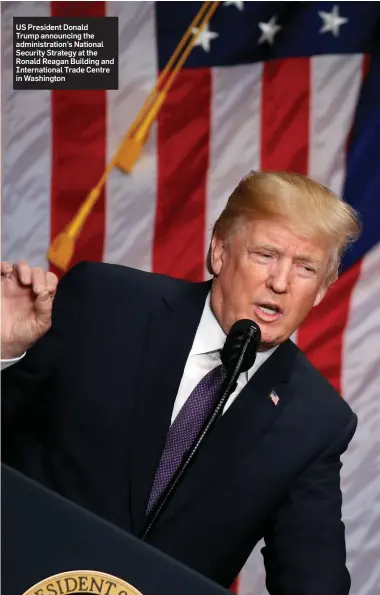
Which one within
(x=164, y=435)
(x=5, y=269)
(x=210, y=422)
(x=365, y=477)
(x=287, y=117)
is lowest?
(x=365, y=477)

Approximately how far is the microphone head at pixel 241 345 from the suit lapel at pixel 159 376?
24 centimetres

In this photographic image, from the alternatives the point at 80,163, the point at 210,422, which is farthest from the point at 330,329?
the point at 210,422

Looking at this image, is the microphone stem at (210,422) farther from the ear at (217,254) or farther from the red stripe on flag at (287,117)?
the red stripe on flag at (287,117)

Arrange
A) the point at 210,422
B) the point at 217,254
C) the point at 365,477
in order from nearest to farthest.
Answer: the point at 210,422 → the point at 217,254 → the point at 365,477

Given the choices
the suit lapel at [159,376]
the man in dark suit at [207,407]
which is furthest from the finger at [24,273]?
the suit lapel at [159,376]

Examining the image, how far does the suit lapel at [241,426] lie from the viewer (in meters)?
0.94

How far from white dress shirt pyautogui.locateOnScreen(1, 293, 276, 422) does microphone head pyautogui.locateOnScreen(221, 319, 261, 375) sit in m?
0.24

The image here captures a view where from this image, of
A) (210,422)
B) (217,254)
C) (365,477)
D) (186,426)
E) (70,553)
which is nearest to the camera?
(70,553)

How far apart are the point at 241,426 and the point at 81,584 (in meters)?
0.37

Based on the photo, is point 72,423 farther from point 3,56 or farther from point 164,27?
point 164,27

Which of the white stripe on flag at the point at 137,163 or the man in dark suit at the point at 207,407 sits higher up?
the white stripe on flag at the point at 137,163

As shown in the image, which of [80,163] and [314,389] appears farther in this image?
[80,163]

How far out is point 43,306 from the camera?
0.82 metres

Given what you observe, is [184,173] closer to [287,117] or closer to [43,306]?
[287,117]
